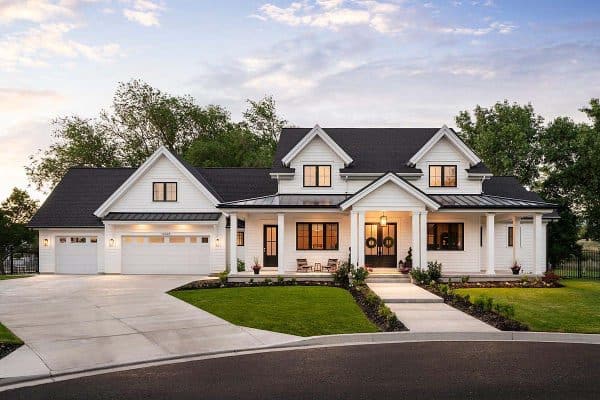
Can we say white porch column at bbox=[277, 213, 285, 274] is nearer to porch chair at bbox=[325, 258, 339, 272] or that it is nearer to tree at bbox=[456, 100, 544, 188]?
porch chair at bbox=[325, 258, 339, 272]

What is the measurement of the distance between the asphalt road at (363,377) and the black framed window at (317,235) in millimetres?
15480

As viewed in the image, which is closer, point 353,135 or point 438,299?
point 438,299

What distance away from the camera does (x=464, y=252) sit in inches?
1006

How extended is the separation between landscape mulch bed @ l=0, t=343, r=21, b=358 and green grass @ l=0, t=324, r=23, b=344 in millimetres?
160

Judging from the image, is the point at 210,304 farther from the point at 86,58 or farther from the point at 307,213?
the point at 86,58

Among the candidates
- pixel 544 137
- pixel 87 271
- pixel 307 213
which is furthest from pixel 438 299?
pixel 544 137

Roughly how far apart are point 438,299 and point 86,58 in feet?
71.9

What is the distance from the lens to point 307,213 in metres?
25.5

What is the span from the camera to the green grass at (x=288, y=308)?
40.3ft

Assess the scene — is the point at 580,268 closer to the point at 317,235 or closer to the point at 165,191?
the point at 317,235

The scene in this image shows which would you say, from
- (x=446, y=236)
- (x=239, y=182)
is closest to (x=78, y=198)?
(x=239, y=182)

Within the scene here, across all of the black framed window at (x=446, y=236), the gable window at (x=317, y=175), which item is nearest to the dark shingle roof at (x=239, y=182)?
the gable window at (x=317, y=175)

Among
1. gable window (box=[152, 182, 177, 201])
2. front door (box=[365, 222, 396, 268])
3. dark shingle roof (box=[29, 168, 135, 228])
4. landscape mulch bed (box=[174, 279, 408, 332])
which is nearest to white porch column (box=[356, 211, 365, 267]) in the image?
landscape mulch bed (box=[174, 279, 408, 332])

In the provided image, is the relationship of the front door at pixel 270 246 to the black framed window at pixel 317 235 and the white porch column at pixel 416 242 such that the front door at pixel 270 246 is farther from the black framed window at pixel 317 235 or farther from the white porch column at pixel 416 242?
the white porch column at pixel 416 242
